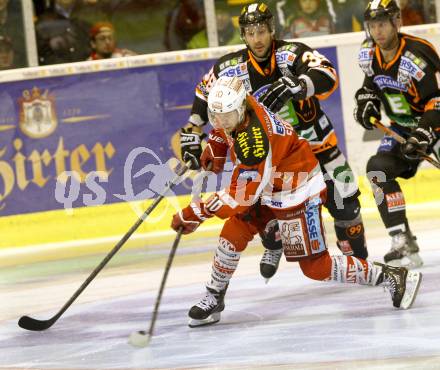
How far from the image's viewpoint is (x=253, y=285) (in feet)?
19.2

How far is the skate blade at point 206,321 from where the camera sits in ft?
16.2

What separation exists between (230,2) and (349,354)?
4572mm

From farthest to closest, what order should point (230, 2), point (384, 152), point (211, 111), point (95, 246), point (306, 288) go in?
point (230, 2), point (95, 246), point (384, 152), point (306, 288), point (211, 111)

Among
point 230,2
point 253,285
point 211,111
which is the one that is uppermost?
point 230,2

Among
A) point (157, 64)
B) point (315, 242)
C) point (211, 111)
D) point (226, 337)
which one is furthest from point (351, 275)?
point (157, 64)

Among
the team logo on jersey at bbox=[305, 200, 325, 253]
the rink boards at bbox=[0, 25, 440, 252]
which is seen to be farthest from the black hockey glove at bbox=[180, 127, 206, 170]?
the rink boards at bbox=[0, 25, 440, 252]

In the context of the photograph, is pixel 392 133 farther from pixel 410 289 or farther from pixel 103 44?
pixel 103 44

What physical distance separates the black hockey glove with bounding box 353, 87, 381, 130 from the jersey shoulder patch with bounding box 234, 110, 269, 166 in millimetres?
1649

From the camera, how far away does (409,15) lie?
8211mm

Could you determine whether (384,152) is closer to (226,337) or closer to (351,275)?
(351,275)

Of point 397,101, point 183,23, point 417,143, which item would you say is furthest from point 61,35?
point 417,143

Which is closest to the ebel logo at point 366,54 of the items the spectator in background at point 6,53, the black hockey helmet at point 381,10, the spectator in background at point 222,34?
the black hockey helmet at point 381,10

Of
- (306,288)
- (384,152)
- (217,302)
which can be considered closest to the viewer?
(217,302)

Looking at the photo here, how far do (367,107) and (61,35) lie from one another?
2953mm
